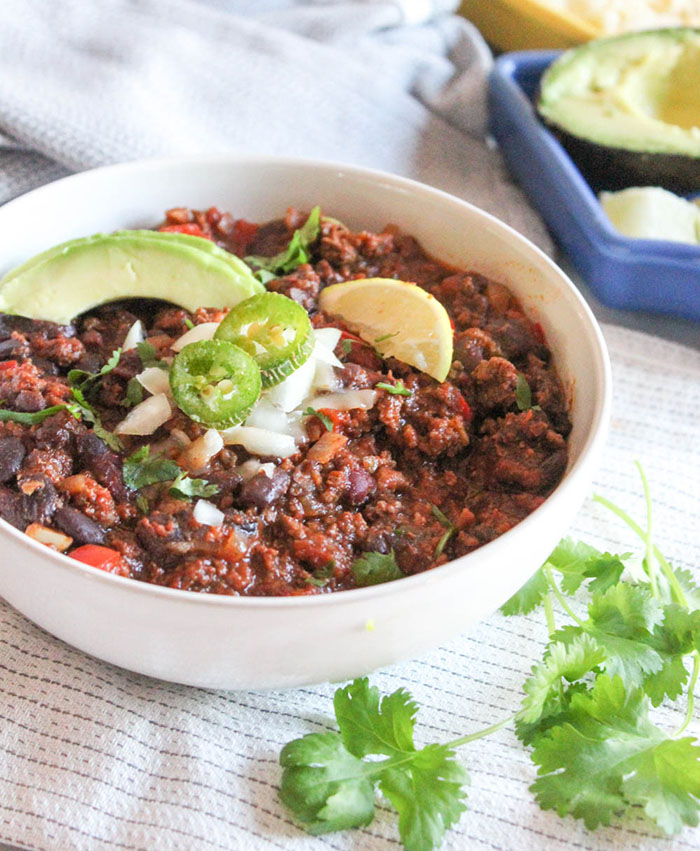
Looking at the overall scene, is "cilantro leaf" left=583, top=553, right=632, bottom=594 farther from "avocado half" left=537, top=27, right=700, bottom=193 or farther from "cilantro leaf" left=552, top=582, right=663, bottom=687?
"avocado half" left=537, top=27, right=700, bottom=193

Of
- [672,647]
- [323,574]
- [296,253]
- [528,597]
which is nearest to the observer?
[323,574]

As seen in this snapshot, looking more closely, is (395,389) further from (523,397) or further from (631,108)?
(631,108)

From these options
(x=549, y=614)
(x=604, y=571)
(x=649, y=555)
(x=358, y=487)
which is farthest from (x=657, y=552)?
(x=358, y=487)

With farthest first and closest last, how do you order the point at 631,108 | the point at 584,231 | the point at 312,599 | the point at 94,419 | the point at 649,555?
the point at 631,108 → the point at 584,231 → the point at 649,555 → the point at 94,419 → the point at 312,599

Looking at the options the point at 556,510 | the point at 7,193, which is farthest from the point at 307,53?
the point at 556,510

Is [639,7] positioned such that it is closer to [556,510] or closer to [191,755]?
[556,510]
